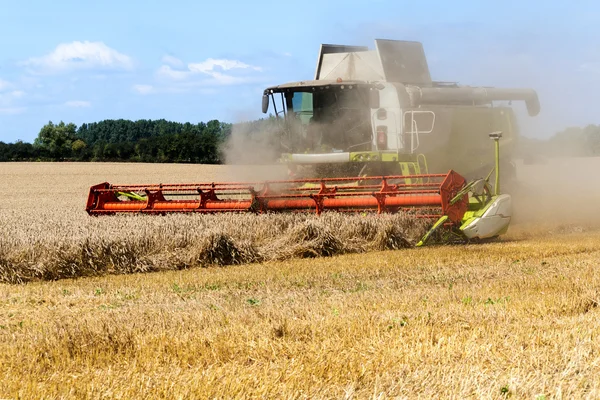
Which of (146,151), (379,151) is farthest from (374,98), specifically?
(146,151)

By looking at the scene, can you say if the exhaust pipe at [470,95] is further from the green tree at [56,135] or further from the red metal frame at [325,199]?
the green tree at [56,135]

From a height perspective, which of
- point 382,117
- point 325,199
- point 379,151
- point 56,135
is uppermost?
point 56,135

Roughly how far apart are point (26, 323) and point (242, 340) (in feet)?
6.56

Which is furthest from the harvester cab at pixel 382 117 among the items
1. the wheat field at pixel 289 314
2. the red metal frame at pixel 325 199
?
the wheat field at pixel 289 314

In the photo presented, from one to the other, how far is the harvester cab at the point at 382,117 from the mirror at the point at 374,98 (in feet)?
0.05

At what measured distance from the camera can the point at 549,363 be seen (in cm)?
350

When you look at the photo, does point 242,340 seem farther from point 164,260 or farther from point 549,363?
point 164,260

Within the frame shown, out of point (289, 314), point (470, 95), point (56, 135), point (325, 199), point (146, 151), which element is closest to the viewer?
point (289, 314)

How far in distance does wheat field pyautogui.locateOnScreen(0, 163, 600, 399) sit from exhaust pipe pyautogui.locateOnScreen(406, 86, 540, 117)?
261cm

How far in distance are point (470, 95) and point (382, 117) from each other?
6.80 feet

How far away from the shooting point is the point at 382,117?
38.1 ft

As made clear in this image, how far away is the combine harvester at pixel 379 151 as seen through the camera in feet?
32.3

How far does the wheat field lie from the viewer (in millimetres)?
3301

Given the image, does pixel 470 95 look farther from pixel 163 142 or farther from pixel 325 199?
pixel 163 142
